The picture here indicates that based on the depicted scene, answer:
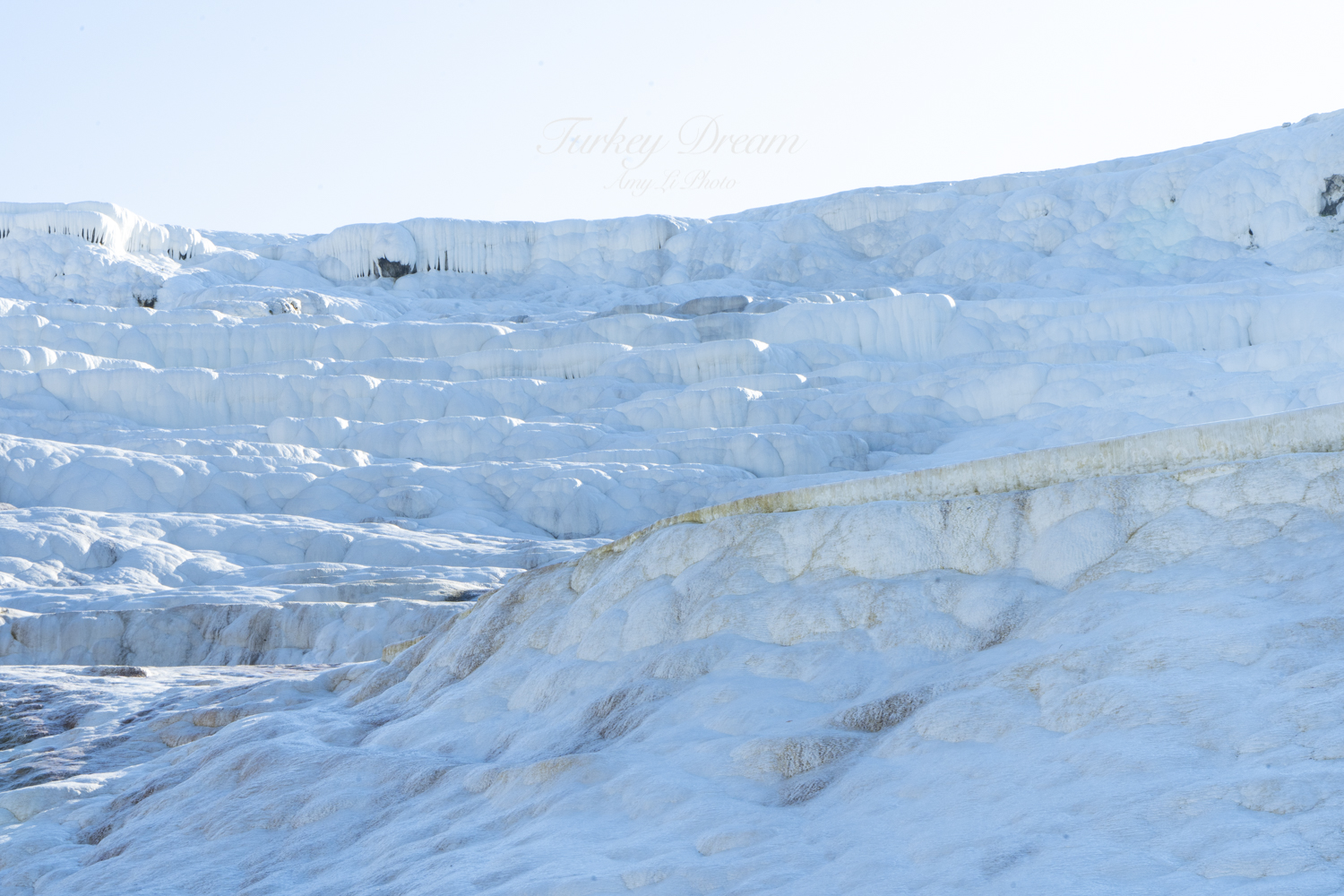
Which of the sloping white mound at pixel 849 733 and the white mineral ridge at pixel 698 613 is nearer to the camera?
the sloping white mound at pixel 849 733

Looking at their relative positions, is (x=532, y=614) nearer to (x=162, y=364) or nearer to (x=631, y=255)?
(x=162, y=364)

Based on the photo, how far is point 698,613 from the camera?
553 centimetres

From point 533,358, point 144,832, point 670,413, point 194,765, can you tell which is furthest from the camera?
point 533,358

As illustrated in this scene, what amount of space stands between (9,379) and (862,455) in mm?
18112

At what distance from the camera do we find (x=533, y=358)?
2809 centimetres

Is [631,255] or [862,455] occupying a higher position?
[631,255]

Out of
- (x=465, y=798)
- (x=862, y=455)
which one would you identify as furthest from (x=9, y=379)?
(x=465, y=798)

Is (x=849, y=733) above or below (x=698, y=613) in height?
below

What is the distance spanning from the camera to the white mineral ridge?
3.42 meters

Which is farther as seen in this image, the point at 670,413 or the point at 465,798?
the point at 670,413

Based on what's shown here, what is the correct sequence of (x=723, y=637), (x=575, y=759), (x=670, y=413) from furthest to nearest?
1. (x=670, y=413)
2. (x=723, y=637)
3. (x=575, y=759)

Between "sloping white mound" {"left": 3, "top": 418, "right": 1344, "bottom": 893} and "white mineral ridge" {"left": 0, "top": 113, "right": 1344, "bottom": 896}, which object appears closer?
"sloping white mound" {"left": 3, "top": 418, "right": 1344, "bottom": 893}

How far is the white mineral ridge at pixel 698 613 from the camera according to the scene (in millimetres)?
3424

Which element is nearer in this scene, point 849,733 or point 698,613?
point 849,733
